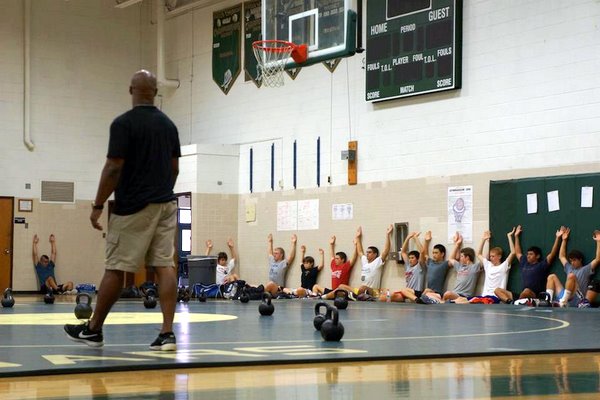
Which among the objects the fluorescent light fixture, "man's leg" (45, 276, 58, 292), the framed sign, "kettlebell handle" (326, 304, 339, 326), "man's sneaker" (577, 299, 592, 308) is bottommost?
"man's leg" (45, 276, 58, 292)

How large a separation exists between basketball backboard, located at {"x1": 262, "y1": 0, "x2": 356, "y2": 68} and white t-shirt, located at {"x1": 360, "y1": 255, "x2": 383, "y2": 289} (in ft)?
16.0

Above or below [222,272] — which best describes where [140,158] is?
above

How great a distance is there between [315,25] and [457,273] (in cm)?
548

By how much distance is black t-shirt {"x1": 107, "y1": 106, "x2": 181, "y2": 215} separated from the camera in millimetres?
7570

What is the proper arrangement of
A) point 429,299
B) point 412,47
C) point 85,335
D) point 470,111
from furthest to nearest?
point 412,47
point 470,111
point 429,299
point 85,335

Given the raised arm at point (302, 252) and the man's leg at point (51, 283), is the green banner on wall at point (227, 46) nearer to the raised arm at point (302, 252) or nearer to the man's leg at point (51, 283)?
the raised arm at point (302, 252)

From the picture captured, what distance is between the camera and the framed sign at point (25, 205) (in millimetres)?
26641

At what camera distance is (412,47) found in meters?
20.3

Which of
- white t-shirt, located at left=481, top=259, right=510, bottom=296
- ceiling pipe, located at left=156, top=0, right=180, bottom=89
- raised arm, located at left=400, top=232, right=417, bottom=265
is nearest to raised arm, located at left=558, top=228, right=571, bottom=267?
white t-shirt, located at left=481, top=259, right=510, bottom=296

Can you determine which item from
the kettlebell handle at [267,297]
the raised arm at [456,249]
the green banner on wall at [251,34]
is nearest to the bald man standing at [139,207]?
the kettlebell handle at [267,297]

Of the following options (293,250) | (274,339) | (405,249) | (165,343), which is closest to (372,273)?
(405,249)

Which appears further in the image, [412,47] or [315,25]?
[412,47]

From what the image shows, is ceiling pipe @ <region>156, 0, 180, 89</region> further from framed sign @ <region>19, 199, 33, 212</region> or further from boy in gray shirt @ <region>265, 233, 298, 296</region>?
boy in gray shirt @ <region>265, 233, 298, 296</region>

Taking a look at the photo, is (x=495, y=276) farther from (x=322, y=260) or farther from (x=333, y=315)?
(x=333, y=315)
